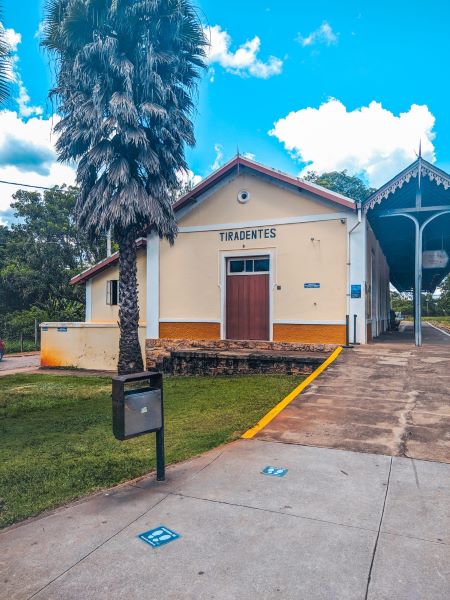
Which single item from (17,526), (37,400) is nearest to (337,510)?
(17,526)

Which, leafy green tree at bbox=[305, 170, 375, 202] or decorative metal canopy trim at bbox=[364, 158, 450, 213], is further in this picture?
leafy green tree at bbox=[305, 170, 375, 202]

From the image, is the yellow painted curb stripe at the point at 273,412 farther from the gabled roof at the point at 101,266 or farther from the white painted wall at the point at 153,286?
the gabled roof at the point at 101,266

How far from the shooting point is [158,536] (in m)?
3.03

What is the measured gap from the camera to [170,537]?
3.00 m

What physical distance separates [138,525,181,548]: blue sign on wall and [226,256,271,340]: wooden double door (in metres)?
10.5

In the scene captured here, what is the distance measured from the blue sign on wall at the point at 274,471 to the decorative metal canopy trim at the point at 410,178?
9377 millimetres

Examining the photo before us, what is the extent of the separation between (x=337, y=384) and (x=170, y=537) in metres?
5.37

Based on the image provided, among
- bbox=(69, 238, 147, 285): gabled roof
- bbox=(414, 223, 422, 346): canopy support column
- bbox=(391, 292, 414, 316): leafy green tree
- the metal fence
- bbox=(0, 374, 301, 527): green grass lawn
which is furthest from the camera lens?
bbox=(391, 292, 414, 316): leafy green tree

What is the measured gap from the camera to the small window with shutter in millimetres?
16359

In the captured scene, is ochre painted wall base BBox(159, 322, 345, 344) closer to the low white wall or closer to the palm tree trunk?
the low white wall

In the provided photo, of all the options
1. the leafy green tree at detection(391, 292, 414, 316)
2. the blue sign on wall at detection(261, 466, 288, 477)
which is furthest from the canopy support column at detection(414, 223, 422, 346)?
the leafy green tree at detection(391, 292, 414, 316)

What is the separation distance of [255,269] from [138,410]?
1016 centimetres

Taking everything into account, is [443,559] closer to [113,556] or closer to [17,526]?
[113,556]

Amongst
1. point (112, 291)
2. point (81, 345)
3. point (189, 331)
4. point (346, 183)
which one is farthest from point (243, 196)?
point (346, 183)
